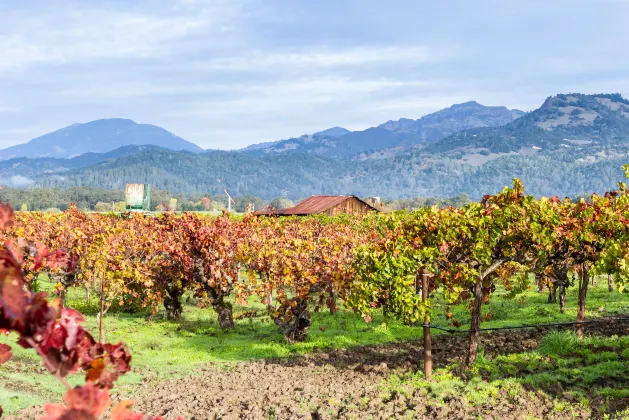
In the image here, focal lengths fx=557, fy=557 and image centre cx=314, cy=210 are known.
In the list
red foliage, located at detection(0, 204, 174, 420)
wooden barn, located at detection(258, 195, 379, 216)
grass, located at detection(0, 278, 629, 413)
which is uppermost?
wooden barn, located at detection(258, 195, 379, 216)

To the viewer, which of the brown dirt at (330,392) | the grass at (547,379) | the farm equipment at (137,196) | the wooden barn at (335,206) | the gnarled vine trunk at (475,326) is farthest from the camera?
the wooden barn at (335,206)

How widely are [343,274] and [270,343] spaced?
12.7 ft

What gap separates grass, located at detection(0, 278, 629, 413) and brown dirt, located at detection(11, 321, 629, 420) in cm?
83

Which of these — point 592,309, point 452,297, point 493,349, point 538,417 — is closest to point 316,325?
point 493,349

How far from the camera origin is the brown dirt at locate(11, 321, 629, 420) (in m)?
12.4

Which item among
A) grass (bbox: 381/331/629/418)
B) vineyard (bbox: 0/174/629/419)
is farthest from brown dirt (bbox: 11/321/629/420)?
vineyard (bbox: 0/174/629/419)

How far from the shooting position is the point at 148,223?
1171 inches

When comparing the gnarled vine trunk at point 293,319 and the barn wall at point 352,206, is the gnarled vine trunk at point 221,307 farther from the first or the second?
the barn wall at point 352,206

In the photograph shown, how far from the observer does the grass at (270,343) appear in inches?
566

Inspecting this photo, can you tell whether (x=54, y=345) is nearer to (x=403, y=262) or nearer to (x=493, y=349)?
(x=403, y=262)

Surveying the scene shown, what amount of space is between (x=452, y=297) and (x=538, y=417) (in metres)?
4.07

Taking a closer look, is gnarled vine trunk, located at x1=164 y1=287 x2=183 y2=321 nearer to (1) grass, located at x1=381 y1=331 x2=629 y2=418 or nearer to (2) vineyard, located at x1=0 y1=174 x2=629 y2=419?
(2) vineyard, located at x1=0 y1=174 x2=629 y2=419

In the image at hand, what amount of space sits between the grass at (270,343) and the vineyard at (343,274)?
206 mm

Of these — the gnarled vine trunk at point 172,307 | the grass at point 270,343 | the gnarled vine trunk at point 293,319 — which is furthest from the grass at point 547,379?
the gnarled vine trunk at point 172,307
